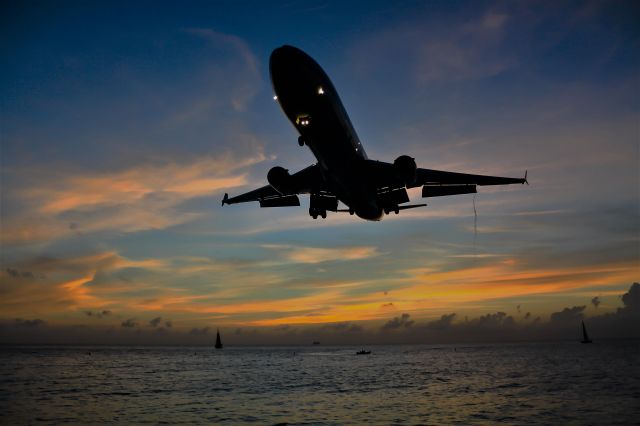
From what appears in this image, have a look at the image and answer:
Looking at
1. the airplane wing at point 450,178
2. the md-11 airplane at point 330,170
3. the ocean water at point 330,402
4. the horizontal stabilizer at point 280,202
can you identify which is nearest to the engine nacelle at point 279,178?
the md-11 airplane at point 330,170

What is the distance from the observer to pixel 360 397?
165ft

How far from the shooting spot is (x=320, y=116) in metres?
29.3

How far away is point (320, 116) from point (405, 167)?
8.59 m

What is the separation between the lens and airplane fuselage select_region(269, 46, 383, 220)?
2755 centimetres

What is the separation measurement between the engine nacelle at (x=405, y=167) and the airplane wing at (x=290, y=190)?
19.1ft

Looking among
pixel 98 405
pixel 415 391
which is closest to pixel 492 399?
pixel 415 391

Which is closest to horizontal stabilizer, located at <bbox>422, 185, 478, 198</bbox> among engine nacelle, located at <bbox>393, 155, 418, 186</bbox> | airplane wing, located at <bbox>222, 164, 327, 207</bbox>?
engine nacelle, located at <bbox>393, 155, 418, 186</bbox>

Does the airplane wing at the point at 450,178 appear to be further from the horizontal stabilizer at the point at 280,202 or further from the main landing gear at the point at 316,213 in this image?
the horizontal stabilizer at the point at 280,202

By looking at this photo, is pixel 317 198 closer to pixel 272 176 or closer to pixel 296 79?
pixel 272 176

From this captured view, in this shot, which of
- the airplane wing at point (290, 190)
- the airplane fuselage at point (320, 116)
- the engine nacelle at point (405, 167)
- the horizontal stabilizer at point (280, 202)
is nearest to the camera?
the airplane fuselage at point (320, 116)

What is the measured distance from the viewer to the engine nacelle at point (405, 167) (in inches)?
1380

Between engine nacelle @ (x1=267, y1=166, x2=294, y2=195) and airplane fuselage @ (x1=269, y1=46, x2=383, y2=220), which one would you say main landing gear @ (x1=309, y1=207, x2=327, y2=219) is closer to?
engine nacelle @ (x1=267, y1=166, x2=294, y2=195)

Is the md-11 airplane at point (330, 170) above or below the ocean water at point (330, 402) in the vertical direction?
above

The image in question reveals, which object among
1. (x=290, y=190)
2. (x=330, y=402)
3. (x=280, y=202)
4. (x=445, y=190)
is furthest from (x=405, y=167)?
(x=330, y=402)
